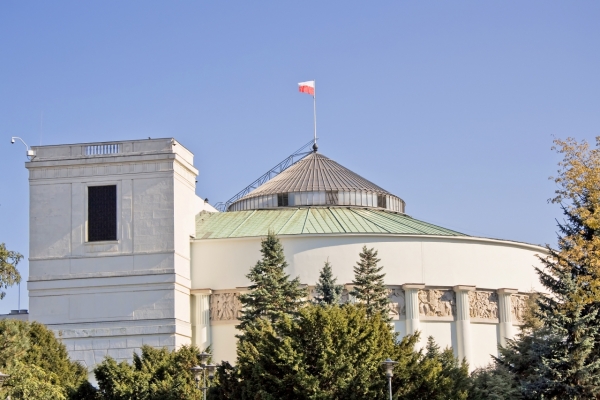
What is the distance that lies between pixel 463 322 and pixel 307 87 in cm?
1996

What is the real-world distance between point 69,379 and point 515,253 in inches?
1106

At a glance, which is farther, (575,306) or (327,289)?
(327,289)

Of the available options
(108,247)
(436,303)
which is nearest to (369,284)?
(436,303)

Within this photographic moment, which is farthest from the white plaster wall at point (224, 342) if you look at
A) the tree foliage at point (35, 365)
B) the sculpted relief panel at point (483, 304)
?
the sculpted relief panel at point (483, 304)

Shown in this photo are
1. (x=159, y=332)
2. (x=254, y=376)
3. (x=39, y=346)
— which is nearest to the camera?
(x=254, y=376)

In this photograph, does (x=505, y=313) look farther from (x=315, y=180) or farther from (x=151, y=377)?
(x=151, y=377)

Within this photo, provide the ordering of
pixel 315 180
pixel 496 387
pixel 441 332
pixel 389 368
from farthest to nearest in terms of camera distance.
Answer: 1. pixel 315 180
2. pixel 441 332
3. pixel 496 387
4. pixel 389 368

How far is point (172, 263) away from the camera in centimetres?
6725

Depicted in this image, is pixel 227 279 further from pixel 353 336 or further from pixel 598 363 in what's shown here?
pixel 598 363

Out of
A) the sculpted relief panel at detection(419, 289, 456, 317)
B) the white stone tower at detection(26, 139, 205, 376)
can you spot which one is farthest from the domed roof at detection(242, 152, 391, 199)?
the white stone tower at detection(26, 139, 205, 376)

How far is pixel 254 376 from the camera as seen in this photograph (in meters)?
47.1

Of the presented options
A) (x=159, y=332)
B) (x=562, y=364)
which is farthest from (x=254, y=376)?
(x=159, y=332)

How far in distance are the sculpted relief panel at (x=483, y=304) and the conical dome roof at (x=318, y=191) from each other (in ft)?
36.6

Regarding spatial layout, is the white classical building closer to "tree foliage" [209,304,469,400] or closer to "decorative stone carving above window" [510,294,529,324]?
"decorative stone carving above window" [510,294,529,324]
